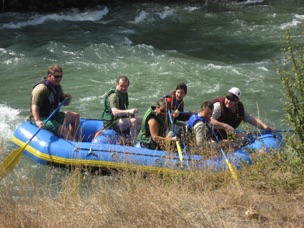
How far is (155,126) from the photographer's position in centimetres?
576

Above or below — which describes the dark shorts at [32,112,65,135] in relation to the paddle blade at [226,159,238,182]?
below

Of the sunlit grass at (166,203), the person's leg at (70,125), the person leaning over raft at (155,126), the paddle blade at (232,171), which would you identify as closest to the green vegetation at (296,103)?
the sunlit grass at (166,203)

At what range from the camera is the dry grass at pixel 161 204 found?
11.1ft

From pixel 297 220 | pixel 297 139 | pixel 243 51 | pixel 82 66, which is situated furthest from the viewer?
pixel 243 51

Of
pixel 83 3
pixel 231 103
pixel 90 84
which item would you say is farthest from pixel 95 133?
pixel 83 3

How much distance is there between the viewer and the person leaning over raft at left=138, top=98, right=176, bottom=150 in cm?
571

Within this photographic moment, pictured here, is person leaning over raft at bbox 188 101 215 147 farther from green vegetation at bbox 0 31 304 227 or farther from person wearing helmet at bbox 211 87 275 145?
green vegetation at bbox 0 31 304 227

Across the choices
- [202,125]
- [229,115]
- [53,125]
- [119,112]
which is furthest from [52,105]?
[229,115]

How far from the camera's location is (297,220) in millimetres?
3377

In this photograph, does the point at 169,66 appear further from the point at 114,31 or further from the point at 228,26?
the point at 228,26

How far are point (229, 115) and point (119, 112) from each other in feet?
4.72

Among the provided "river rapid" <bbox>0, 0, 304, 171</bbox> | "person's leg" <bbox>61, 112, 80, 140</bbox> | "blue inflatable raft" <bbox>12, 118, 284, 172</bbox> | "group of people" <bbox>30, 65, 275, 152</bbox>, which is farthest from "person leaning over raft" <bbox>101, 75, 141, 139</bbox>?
"river rapid" <bbox>0, 0, 304, 171</bbox>

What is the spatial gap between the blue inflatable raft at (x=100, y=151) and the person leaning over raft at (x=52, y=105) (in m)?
0.13

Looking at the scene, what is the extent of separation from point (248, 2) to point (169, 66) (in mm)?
7761
